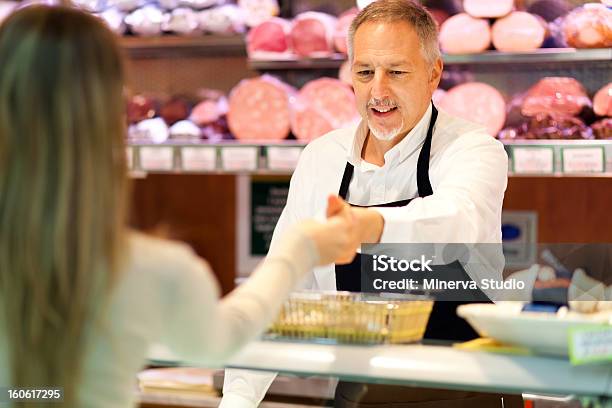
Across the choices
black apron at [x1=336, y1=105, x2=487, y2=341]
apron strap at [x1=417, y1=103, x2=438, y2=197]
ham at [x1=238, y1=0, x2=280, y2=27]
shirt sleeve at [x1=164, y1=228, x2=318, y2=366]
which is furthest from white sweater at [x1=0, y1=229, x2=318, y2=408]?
ham at [x1=238, y1=0, x2=280, y2=27]

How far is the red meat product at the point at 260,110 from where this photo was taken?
3.30 metres

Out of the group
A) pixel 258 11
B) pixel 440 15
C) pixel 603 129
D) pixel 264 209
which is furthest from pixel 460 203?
pixel 264 209

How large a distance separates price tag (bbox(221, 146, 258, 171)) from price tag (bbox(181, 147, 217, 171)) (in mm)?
37

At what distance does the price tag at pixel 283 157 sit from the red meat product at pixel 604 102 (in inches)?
38.7

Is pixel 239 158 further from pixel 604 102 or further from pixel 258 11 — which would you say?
pixel 604 102

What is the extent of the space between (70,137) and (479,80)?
8.17ft

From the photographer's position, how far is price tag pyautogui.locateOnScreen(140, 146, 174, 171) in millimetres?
3400

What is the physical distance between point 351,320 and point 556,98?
169cm

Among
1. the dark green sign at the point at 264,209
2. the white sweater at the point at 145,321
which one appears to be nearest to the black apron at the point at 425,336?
the white sweater at the point at 145,321

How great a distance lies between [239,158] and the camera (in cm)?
330

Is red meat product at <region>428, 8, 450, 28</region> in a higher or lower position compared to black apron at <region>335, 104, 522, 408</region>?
higher

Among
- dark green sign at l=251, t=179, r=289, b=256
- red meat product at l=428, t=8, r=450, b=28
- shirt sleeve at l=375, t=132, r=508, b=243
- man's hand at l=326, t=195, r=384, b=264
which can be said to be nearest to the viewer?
man's hand at l=326, t=195, r=384, b=264

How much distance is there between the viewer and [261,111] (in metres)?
3.32

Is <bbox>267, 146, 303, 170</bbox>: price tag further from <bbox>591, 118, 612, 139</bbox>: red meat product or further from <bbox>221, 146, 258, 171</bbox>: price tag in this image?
<bbox>591, 118, 612, 139</bbox>: red meat product
